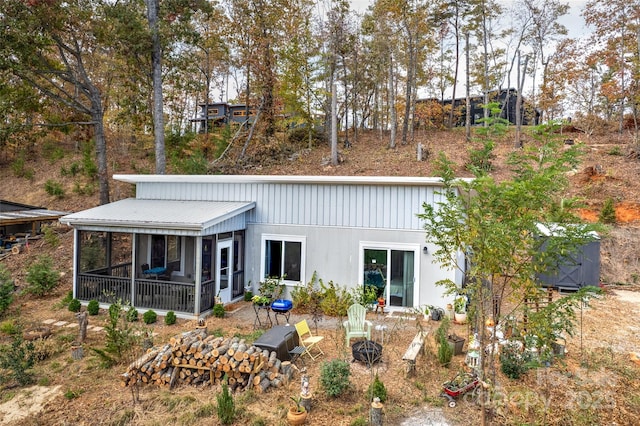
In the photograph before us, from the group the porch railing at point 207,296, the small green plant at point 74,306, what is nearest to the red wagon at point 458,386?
the porch railing at point 207,296

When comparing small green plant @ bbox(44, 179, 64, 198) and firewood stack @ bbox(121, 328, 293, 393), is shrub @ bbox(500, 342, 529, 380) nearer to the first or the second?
firewood stack @ bbox(121, 328, 293, 393)

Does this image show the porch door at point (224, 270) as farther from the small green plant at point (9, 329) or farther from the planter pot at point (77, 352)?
the small green plant at point (9, 329)

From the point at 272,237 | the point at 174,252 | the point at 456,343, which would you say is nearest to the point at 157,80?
the point at 174,252

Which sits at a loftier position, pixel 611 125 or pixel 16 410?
pixel 611 125

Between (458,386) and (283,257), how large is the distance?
624 cm

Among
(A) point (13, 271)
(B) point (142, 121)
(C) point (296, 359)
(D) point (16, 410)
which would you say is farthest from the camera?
(B) point (142, 121)

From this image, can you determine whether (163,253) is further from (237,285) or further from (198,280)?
(198,280)

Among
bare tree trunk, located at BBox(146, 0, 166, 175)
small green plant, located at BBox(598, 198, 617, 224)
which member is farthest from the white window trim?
small green plant, located at BBox(598, 198, 617, 224)

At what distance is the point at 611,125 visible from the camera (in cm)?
2712

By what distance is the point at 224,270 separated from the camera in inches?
416

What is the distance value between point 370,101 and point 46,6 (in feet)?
73.0

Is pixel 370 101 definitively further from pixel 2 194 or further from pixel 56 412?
pixel 56 412

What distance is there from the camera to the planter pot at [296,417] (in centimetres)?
486

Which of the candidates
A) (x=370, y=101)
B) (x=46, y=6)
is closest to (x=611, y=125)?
(x=370, y=101)
